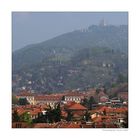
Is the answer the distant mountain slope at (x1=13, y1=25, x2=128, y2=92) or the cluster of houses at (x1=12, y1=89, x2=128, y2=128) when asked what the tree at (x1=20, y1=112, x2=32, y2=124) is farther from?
the distant mountain slope at (x1=13, y1=25, x2=128, y2=92)

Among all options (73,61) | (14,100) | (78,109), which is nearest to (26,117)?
(14,100)

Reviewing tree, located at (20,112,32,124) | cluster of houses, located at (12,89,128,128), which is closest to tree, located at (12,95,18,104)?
cluster of houses, located at (12,89,128,128)

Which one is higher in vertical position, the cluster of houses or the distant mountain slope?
the distant mountain slope

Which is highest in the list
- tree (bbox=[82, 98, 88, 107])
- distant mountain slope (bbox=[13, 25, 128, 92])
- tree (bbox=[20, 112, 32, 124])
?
distant mountain slope (bbox=[13, 25, 128, 92])

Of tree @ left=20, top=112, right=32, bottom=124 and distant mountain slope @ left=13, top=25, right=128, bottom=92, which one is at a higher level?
distant mountain slope @ left=13, top=25, right=128, bottom=92

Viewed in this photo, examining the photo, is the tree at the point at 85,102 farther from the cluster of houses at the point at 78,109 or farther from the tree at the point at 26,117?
the tree at the point at 26,117

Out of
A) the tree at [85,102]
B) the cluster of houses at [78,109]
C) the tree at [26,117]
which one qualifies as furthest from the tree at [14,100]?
the tree at [85,102]

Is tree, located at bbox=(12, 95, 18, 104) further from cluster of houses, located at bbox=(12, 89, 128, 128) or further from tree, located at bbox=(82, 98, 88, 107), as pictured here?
tree, located at bbox=(82, 98, 88, 107)
